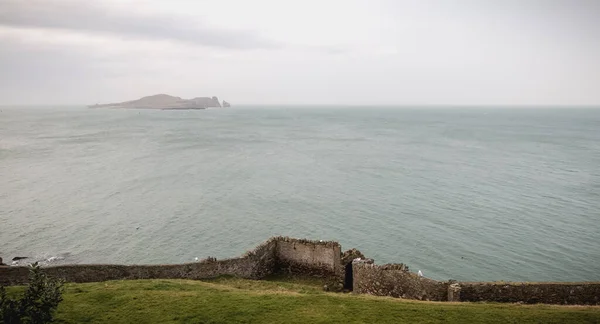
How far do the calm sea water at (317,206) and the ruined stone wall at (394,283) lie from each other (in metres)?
19.0

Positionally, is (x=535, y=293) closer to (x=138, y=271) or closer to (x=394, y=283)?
(x=394, y=283)

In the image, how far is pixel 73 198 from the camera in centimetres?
6303

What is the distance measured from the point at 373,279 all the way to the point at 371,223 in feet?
100

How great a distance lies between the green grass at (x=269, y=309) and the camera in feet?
56.3

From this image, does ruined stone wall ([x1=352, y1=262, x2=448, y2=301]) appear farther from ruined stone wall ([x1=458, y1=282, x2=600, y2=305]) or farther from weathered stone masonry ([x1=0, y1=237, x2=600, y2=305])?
ruined stone wall ([x1=458, y1=282, x2=600, y2=305])

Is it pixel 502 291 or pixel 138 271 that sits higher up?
pixel 502 291

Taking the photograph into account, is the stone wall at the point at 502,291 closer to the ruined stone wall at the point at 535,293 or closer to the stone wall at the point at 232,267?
the ruined stone wall at the point at 535,293

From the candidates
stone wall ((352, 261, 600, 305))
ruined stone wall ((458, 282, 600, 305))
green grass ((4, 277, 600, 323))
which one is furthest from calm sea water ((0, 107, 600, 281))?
green grass ((4, 277, 600, 323))

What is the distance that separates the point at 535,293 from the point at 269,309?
12.9m

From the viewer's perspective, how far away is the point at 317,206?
61.4m

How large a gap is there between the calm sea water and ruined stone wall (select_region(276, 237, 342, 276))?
54.2 feet

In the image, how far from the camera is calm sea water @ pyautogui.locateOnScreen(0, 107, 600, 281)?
44125 mm

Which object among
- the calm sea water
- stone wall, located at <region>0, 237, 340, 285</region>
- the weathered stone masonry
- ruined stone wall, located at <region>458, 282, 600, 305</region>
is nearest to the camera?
ruined stone wall, located at <region>458, 282, 600, 305</region>

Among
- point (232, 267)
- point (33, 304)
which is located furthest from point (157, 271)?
point (33, 304)
